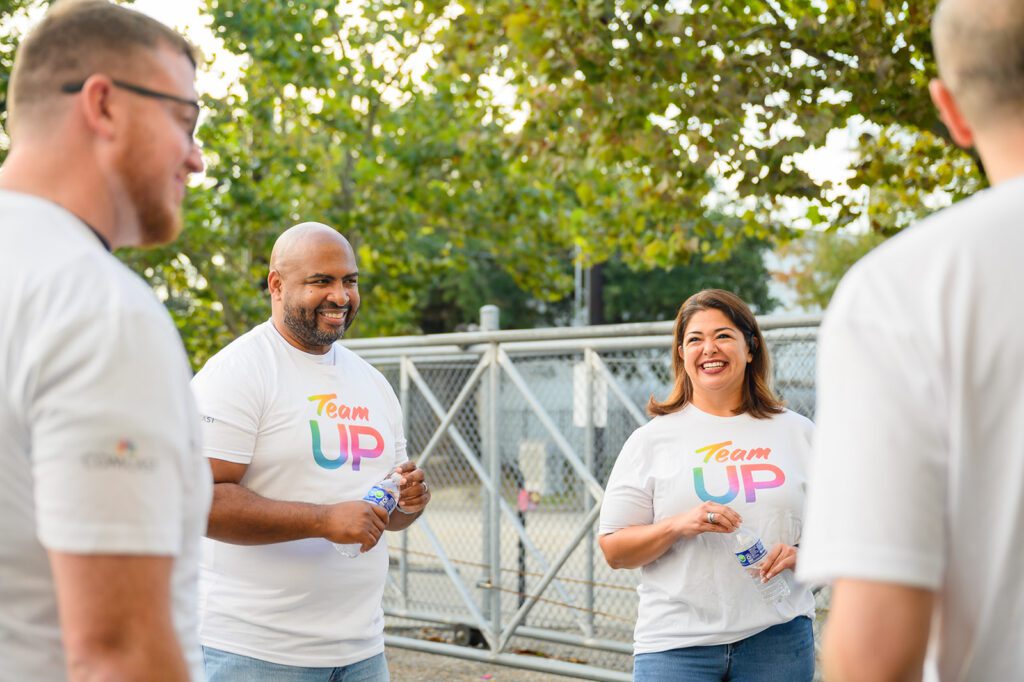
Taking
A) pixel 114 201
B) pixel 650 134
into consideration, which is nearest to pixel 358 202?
pixel 650 134

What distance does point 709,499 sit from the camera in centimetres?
397

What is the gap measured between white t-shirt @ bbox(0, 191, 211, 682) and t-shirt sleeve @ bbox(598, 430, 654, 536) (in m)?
2.50

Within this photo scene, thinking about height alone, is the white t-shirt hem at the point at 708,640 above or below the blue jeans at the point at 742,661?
above

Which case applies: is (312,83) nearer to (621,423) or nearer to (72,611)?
(621,423)

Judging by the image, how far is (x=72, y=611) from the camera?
5.15 feet

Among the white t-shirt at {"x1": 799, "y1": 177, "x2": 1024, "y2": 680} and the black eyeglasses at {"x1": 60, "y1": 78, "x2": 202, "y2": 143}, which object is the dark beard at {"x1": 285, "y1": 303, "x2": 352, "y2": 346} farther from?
the white t-shirt at {"x1": 799, "y1": 177, "x2": 1024, "y2": 680}

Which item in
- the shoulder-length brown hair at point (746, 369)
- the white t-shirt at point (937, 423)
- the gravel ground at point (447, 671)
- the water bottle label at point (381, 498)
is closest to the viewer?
the white t-shirt at point (937, 423)

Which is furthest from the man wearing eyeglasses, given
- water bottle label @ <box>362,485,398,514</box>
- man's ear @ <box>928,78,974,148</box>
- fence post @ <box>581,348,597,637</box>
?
fence post @ <box>581,348,597,637</box>

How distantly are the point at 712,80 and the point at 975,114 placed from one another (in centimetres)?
771

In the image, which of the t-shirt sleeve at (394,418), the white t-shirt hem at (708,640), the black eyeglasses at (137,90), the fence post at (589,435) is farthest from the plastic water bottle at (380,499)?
the fence post at (589,435)

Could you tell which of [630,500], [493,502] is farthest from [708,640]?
[493,502]

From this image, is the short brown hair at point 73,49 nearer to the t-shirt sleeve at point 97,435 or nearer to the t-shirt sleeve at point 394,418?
the t-shirt sleeve at point 97,435

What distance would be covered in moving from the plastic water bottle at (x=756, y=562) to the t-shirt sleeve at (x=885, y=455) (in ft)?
7.76

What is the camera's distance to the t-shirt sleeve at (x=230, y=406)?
3.60 m
